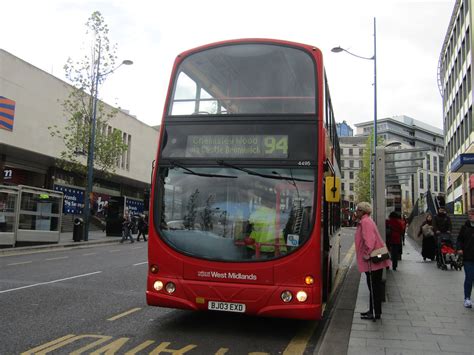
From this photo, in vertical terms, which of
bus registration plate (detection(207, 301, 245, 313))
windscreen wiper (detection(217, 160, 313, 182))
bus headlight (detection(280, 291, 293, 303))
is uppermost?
windscreen wiper (detection(217, 160, 313, 182))

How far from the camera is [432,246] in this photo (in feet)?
49.8

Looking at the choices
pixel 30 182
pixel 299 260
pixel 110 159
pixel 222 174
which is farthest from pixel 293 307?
pixel 30 182

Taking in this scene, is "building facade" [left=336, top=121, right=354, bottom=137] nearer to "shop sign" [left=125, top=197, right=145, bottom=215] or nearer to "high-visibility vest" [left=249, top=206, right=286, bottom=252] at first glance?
"shop sign" [left=125, top=197, right=145, bottom=215]

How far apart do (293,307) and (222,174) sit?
1957mm

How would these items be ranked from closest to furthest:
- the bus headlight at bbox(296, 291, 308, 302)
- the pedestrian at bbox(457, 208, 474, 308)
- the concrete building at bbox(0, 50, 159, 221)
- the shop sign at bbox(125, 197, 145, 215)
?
the bus headlight at bbox(296, 291, 308, 302), the pedestrian at bbox(457, 208, 474, 308), the concrete building at bbox(0, 50, 159, 221), the shop sign at bbox(125, 197, 145, 215)

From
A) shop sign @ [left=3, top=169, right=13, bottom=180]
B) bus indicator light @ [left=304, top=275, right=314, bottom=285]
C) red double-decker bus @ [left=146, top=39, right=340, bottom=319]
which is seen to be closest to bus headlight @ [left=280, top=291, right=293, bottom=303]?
red double-decker bus @ [left=146, top=39, right=340, bottom=319]

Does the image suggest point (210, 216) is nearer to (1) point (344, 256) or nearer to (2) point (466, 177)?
(1) point (344, 256)

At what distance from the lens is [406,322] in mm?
6430

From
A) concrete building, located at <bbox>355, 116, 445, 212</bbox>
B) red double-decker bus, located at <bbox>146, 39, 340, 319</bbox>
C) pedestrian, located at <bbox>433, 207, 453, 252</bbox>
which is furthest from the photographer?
concrete building, located at <bbox>355, 116, 445, 212</bbox>

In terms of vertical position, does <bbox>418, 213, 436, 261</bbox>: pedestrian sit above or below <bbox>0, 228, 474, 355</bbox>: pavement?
above

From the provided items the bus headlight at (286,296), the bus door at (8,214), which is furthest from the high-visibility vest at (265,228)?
the bus door at (8,214)

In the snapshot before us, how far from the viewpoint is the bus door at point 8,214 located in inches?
688

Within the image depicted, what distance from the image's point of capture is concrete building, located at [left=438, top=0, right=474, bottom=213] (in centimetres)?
3516

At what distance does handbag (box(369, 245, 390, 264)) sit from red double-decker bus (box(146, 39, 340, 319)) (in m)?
0.70
